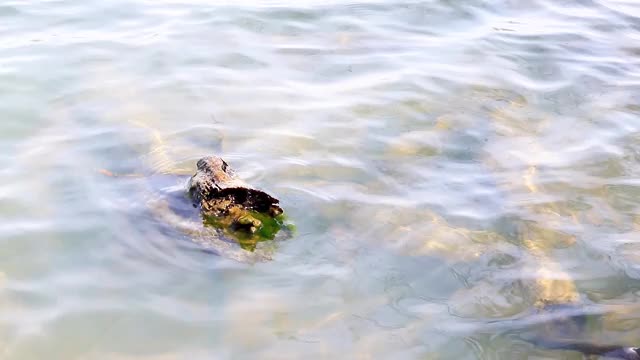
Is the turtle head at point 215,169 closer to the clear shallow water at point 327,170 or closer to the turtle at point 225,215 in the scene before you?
the turtle at point 225,215

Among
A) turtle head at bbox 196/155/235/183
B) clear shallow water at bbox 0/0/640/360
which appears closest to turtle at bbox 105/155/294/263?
turtle head at bbox 196/155/235/183

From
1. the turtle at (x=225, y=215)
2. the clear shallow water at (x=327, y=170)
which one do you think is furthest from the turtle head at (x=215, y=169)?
the clear shallow water at (x=327, y=170)

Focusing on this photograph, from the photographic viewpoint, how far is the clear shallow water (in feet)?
13.8

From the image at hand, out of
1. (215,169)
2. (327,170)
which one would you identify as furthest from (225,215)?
(327,170)

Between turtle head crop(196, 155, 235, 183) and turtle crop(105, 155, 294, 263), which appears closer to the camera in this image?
turtle crop(105, 155, 294, 263)

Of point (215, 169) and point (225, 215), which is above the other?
point (215, 169)

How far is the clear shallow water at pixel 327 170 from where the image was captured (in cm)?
420

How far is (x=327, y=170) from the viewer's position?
5.75 m

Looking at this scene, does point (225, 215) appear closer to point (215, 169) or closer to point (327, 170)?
point (215, 169)

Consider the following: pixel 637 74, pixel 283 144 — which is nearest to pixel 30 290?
pixel 283 144

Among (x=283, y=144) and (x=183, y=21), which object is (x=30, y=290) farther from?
(x=183, y=21)

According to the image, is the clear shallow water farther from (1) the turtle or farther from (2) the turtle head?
(2) the turtle head

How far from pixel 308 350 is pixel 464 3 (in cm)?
661

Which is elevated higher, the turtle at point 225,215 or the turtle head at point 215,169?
the turtle head at point 215,169
